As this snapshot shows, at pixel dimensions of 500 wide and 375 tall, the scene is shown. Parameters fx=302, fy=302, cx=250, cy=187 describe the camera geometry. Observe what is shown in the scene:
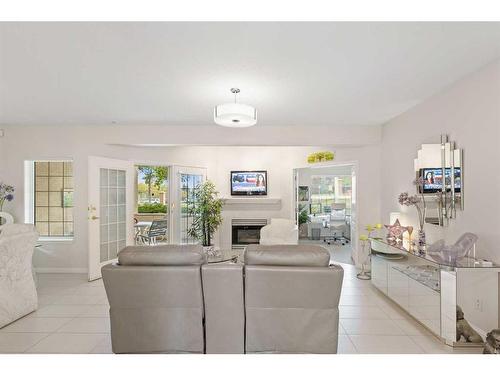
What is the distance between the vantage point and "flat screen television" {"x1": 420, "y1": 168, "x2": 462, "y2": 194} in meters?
3.05

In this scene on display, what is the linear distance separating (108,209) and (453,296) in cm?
483

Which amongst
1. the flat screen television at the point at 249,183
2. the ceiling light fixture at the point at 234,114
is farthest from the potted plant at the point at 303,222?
the ceiling light fixture at the point at 234,114

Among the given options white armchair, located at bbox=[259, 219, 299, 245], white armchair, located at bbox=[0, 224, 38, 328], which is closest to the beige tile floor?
white armchair, located at bbox=[0, 224, 38, 328]

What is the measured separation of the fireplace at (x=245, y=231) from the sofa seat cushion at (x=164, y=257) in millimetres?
4837

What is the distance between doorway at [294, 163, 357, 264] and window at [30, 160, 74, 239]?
5.09m

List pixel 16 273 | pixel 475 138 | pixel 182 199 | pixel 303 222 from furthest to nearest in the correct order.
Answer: pixel 303 222 → pixel 182 199 → pixel 16 273 → pixel 475 138

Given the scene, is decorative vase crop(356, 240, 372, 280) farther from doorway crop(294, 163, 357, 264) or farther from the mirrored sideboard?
doorway crop(294, 163, 357, 264)

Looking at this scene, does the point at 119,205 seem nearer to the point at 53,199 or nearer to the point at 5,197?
the point at 53,199

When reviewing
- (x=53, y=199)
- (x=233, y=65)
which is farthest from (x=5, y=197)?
(x=233, y=65)

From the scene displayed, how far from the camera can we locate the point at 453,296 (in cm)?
250

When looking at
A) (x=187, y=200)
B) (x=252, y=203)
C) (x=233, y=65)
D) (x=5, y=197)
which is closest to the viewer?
(x=233, y=65)

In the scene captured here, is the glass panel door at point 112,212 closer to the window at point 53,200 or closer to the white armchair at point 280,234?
the window at point 53,200

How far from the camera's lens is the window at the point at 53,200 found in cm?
547

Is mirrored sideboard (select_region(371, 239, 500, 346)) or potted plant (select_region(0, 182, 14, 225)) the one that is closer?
mirrored sideboard (select_region(371, 239, 500, 346))
